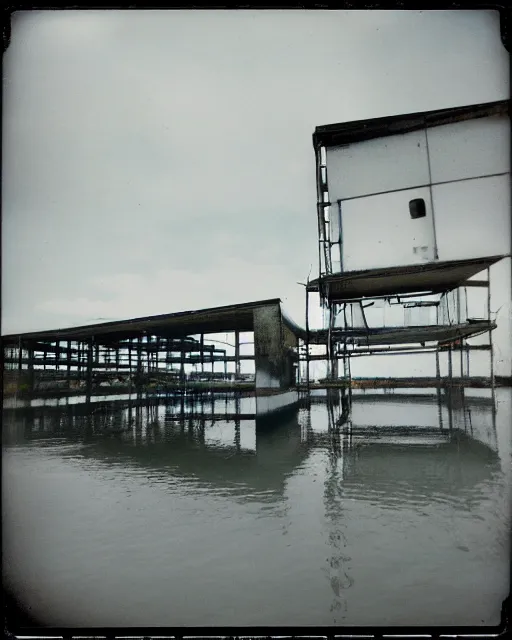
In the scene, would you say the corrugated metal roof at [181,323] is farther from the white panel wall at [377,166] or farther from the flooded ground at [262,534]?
the flooded ground at [262,534]

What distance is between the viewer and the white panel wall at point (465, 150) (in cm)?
885

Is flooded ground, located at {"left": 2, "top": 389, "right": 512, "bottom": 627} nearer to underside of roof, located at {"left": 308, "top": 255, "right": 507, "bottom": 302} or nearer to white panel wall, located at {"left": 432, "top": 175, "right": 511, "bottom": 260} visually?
underside of roof, located at {"left": 308, "top": 255, "right": 507, "bottom": 302}

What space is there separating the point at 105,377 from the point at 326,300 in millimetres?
21101

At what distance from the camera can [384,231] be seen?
961 centimetres

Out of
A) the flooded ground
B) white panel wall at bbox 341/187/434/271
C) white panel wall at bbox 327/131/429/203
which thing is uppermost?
white panel wall at bbox 327/131/429/203

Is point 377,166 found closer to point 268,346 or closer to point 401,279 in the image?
point 401,279

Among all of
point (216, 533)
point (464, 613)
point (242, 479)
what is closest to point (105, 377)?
point (242, 479)

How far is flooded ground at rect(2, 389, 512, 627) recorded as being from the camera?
355 centimetres

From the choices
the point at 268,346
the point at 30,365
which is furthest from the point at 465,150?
the point at 30,365

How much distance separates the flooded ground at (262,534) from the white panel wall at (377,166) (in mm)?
5868

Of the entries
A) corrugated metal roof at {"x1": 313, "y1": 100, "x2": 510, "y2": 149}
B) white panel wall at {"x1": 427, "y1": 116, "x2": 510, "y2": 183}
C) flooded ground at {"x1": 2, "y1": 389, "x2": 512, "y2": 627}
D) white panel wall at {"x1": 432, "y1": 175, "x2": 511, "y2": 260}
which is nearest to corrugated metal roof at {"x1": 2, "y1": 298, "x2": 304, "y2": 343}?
flooded ground at {"x1": 2, "y1": 389, "x2": 512, "y2": 627}

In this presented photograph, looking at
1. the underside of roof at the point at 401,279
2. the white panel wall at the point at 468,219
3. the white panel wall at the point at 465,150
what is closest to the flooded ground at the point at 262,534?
the underside of roof at the point at 401,279

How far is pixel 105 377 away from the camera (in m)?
28.4

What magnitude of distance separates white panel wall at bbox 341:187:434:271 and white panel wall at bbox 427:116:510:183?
2.07ft
